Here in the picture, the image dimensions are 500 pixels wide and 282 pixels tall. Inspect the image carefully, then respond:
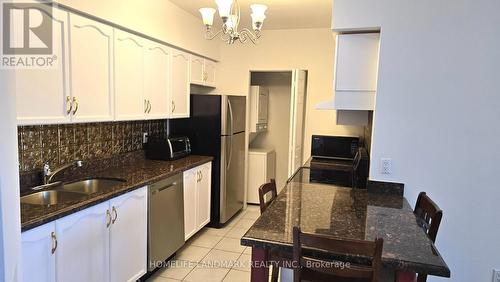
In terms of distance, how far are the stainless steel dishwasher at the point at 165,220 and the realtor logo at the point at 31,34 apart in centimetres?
120

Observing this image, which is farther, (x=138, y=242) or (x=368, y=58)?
(x=138, y=242)

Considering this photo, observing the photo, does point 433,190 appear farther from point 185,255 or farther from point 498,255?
point 185,255

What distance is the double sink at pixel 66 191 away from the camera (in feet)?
6.91

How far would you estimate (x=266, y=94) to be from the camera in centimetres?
513

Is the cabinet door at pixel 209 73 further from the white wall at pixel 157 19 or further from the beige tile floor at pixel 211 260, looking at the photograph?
the beige tile floor at pixel 211 260

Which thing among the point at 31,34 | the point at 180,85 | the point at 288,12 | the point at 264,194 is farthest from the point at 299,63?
the point at 31,34

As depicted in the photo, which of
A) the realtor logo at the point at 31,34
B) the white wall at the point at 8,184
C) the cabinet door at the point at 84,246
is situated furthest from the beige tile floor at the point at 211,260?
the white wall at the point at 8,184

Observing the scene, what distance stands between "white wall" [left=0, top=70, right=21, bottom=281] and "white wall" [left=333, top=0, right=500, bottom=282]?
2.03 m

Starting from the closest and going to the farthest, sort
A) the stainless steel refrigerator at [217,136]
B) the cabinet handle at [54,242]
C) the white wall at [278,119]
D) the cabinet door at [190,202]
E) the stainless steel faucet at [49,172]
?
the cabinet handle at [54,242] → the stainless steel faucet at [49,172] → the cabinet door at [190,202] → the stainless steel refrigerator at [217,136] → the white wall at [278,119]

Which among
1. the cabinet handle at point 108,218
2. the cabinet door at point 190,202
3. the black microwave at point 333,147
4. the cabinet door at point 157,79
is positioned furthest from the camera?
the black microwave at point 333,147

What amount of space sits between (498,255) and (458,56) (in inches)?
51.2

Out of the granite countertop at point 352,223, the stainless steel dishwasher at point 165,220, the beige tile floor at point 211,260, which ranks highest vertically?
the granite countertop at point 352,223

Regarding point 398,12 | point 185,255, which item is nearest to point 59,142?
point 185,255

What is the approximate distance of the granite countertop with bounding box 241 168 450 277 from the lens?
1.36 m
